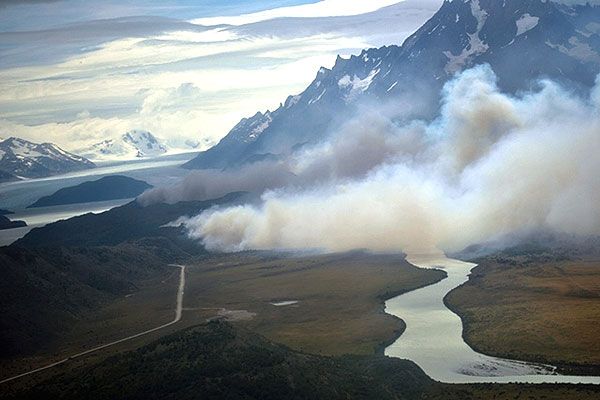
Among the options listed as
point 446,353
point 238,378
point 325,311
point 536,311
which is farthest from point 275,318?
point 238,378

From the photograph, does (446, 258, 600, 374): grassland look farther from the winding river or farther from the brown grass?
the brown grass

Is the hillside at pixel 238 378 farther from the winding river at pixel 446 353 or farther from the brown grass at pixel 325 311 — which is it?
the brown grass at pixel 325 311

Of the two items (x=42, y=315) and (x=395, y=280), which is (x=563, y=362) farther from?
(x=42, y=315)

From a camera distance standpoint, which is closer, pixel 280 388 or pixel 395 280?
pixel 280 388

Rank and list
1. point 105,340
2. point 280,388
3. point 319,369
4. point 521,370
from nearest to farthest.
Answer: point 280,388 < point 319,369 < point 521,370 < point 105,340

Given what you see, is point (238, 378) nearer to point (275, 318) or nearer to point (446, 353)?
point (446, 353)

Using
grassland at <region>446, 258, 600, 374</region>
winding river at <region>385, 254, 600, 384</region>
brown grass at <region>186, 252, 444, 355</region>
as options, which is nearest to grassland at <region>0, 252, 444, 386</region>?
brown grass at <region>186, 252, 444, 355</region>

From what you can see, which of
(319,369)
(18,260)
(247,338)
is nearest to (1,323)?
(18,260)
